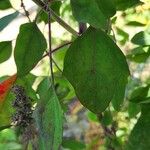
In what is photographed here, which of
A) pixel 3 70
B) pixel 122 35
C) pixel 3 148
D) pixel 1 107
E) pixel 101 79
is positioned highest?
pixel 101 79

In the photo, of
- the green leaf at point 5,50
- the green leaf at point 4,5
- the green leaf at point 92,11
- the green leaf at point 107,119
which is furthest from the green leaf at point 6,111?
the green leaf at point 107,119

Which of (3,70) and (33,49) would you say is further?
(3,70)

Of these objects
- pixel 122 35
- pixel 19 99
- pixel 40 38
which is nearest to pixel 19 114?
pixel 19 99

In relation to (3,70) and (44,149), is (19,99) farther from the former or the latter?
(3,70)

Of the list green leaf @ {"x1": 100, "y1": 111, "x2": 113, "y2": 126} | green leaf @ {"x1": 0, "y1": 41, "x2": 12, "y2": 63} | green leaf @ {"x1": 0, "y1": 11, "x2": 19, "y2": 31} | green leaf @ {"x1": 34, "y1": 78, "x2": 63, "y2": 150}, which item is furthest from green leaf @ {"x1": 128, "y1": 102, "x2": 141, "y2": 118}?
green leaf @ {"x1": 34, "y1": 78, "x2": 63, "y2": 150}

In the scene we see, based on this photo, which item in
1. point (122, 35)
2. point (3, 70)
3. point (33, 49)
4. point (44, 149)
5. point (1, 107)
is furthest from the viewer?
point (3, 70)

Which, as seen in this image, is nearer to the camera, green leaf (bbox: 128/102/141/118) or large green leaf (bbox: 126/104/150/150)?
large green leaf (bbox: 126/104/150/150)

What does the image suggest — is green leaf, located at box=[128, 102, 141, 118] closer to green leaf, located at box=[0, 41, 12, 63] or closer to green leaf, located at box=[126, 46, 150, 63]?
green leaf, located at box=[126, 46, 150, 63]
